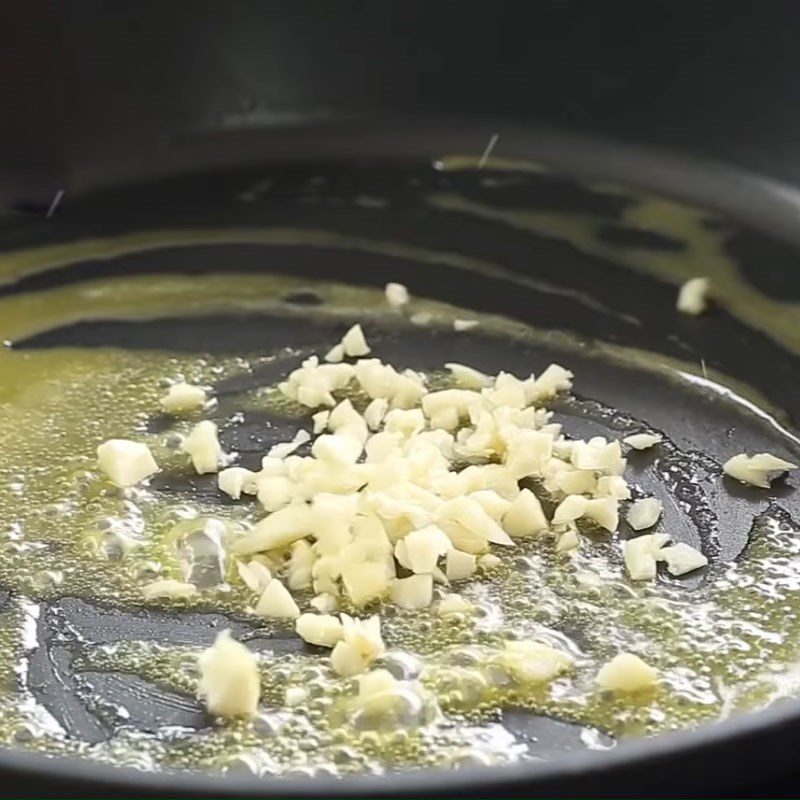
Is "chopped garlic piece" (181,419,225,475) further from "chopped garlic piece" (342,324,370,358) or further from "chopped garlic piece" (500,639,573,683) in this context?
"chopped garlic piece" (500,639,573,683)

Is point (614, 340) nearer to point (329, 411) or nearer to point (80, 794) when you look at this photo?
point (329, 411)

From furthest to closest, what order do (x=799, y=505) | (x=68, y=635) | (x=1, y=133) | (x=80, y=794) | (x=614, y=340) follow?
(x=1, y=133) → (x=614, y=340) → (x=799, y=505) → (x=68, y=635) → (x=80, y=794)

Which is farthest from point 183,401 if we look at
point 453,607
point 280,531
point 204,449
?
point 453,607

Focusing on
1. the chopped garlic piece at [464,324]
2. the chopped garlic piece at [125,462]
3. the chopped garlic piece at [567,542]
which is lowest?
the chopped garlic piece at [567,542]

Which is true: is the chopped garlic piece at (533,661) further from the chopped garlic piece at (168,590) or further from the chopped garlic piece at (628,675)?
the chopped garlic piece at (168,590)

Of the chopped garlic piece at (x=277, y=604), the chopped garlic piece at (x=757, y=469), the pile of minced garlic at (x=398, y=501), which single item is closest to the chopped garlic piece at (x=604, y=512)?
the pile of minced garlic at (x=398, y=501)

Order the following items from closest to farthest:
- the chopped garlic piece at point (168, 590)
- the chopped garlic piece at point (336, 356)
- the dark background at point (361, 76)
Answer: the chopped garlic piece at point (168, 590)
the chopped garlic piece at point (336, 356)
the dark background at point (361, 76)

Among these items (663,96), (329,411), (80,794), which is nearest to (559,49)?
(663,96)

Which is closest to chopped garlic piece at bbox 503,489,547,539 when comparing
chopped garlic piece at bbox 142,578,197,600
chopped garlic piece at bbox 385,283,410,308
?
chopped garlic piece at bbox 142,578,197,600
